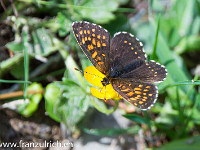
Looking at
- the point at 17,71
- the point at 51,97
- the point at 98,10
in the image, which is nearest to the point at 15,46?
the point at 17,71

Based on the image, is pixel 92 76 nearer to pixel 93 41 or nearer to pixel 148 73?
pixel 93 41

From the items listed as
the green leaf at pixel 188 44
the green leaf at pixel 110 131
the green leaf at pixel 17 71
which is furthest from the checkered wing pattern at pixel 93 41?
the green leaf at pixel 188 44

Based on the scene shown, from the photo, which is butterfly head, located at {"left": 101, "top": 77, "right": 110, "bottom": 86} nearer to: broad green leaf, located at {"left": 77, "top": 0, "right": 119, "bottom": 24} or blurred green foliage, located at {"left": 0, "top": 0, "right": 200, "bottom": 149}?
blurred green foliage, located at {"left": 0, "top": 0, "right": 200, "bottom": 149}

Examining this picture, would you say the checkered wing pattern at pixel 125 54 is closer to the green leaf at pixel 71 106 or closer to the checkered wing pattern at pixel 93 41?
the checkered wing pattern at pixel 93 41

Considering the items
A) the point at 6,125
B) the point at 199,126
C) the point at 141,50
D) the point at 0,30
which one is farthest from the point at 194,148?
the point at 0,30

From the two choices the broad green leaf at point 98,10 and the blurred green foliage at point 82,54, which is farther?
the broad green leaf at point 98,10

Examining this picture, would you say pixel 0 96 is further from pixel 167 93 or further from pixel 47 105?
pixel 167 93

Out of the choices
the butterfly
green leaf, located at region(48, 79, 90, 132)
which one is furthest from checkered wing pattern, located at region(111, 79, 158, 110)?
green leaf, located at region(48, 79, 90, 132)
